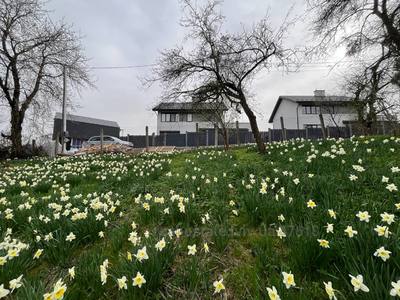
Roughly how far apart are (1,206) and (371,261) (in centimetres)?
515

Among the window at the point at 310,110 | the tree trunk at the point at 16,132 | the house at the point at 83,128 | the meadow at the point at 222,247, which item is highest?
the window at the point at 310,110

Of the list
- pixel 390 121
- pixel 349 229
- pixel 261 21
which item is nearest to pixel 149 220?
pixel 349 229

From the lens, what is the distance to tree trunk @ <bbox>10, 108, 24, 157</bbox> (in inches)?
632

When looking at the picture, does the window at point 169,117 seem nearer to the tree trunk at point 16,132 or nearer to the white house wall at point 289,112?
the white house wall at point 289,112

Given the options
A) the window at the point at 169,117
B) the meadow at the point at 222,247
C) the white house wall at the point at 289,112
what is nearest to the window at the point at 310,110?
the white house wall at the point at 289,112

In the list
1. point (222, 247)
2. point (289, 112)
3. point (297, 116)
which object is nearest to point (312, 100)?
point (297, 116)

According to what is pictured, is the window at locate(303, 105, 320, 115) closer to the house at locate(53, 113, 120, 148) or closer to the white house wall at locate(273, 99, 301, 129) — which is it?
the white house wall at locate(273, 99, 301, 129)

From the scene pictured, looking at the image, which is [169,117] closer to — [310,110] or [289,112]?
[289,112]

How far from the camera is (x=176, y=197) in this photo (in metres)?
3.54

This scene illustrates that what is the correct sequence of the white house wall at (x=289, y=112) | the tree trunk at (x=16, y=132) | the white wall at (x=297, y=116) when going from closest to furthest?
1. the tree trunk at (x=16, y=132)
2. the white wall at (x=297, y=116)
3. the white house wall at (x=289, y=112)

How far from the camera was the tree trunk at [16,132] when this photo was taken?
52.6 feet

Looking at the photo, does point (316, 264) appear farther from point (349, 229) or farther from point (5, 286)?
point (5, 286)

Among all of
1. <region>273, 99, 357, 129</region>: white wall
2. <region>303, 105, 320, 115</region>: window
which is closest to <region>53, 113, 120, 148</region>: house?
<region>273, 99, 357, 129</region>: white wall

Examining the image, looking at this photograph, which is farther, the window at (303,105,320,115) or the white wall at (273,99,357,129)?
the window at (303,105,320,115)
